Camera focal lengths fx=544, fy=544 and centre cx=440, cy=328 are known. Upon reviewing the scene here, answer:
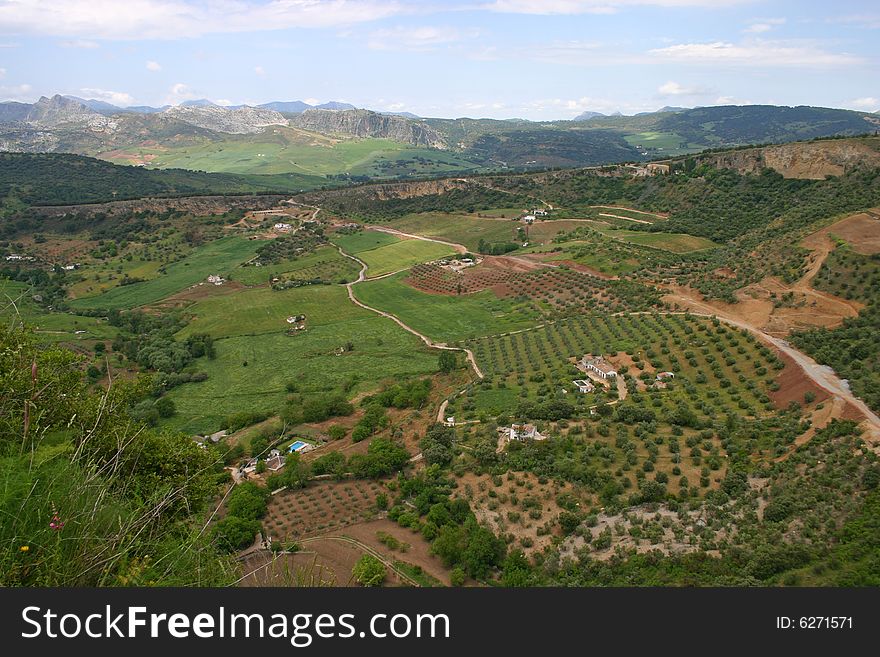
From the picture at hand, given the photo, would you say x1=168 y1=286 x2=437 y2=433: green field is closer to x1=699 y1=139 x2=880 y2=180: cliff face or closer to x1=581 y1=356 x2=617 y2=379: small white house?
x1=581 y1=356 x2=617 y2=379: small white house

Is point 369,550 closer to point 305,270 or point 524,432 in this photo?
point 524,432

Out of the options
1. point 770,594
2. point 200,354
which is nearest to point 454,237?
point 200,354

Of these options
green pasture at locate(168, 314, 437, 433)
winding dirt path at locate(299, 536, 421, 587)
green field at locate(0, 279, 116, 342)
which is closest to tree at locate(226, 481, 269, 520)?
winding dirt path at locate(299, 536, 421, 587)

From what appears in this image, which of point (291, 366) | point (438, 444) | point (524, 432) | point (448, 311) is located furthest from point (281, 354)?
point (524, 432)

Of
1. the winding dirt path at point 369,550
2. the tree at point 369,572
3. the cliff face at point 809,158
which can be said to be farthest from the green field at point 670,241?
the tree at point 369,572

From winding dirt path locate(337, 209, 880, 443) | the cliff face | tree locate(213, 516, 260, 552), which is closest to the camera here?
tree locate(213, 516, 260, 552)

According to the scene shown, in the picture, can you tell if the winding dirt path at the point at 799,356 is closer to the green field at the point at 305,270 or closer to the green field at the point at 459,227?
the green field at the point at 305,270
